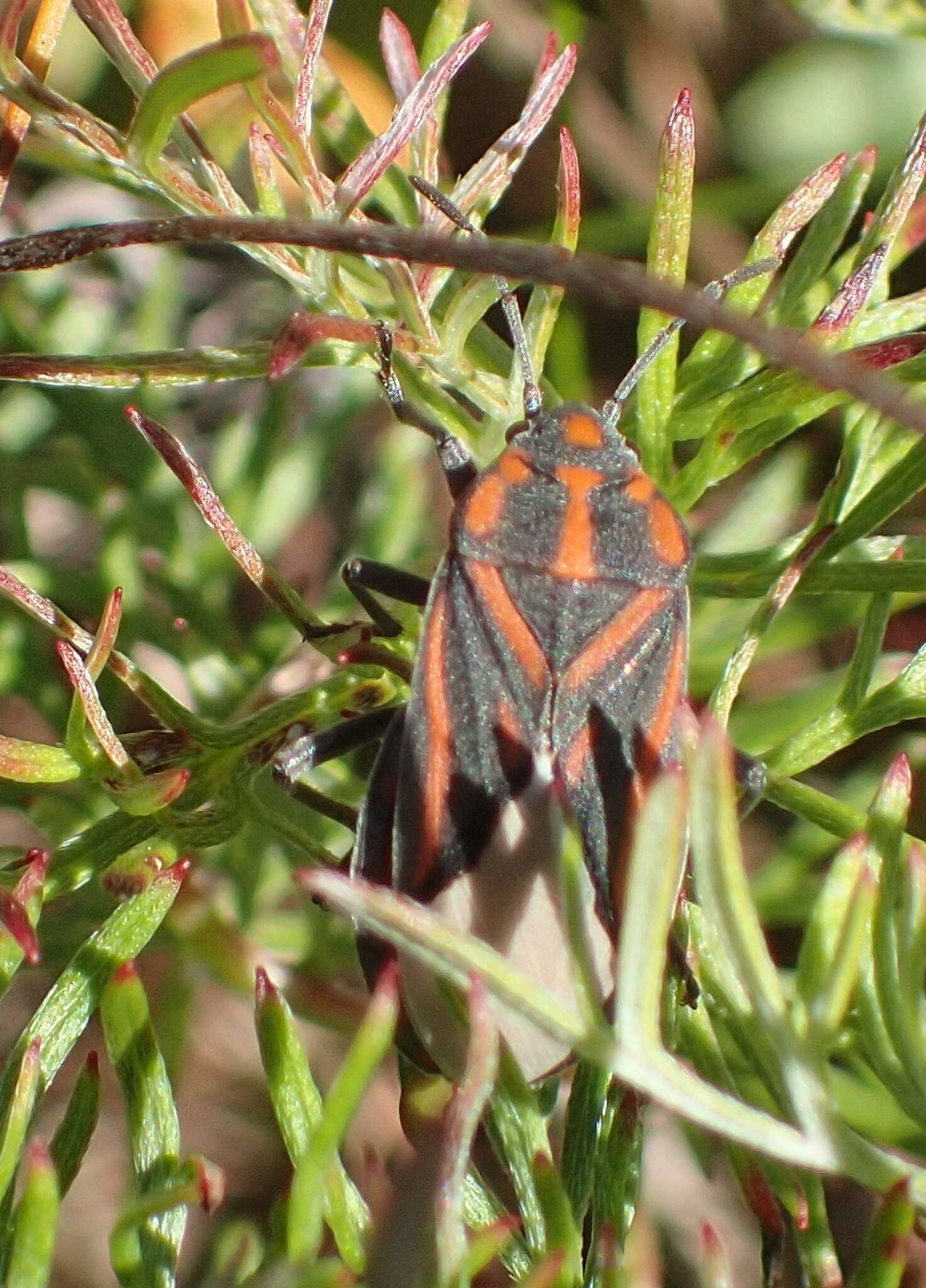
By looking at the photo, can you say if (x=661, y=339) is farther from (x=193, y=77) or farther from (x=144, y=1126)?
(x=144, y=1126)

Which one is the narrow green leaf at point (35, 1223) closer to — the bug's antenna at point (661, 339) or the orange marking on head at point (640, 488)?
the bug's antenna at point (661, 339)

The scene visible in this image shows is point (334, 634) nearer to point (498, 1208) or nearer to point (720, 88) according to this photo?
point (498, 1208)

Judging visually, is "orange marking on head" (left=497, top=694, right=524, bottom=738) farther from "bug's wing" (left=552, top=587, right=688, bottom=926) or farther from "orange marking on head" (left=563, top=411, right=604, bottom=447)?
"orange marking on head" (left=563, top=411, right=604, bottom=447)

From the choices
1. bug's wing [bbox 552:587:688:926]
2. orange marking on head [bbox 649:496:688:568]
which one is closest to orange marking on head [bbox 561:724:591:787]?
bug's wing [bbox 552:587:688:926]

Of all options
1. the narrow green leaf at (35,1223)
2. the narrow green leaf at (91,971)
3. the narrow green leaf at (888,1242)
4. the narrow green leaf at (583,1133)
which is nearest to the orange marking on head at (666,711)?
the narrow green leaf at (583,1133)

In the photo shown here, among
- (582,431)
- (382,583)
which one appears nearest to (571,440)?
(582,431)

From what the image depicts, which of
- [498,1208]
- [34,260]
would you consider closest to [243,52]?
[34,260]

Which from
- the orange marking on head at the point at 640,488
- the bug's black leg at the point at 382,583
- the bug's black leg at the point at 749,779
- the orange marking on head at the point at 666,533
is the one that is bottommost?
the bug's black leg at the point at 749,779

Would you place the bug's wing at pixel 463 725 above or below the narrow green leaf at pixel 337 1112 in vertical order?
above
